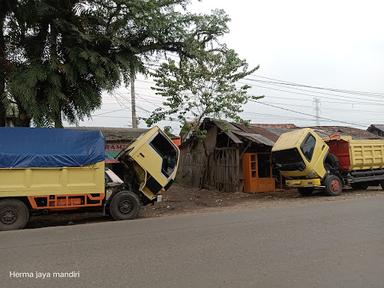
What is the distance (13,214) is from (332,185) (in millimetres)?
12746

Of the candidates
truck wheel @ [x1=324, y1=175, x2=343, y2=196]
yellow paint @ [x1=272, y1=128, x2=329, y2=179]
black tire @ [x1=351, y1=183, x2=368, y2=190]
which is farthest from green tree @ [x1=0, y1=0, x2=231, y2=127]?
black tire @ [x1=351, y1=183, x2=368, y2=190]

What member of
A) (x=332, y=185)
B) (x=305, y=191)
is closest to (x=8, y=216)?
(x=305, y=191)

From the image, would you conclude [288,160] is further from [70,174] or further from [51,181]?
[51,181]

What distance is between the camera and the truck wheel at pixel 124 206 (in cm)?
1345

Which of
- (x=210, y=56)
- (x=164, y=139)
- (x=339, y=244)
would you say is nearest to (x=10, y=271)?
(x=339, y=244)

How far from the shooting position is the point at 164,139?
46.7 feet

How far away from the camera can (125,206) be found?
13.7 meters

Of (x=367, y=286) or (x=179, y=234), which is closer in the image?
(x=367, y=286)

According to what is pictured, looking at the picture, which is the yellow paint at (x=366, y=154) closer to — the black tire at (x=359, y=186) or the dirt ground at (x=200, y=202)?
the black tire at (x=359, y=186)

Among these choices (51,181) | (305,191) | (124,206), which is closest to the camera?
(51,181)

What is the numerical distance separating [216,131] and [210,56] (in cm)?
577

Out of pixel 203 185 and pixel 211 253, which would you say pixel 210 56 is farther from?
pixel 211 253

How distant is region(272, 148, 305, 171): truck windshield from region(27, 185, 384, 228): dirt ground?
4.27 feet

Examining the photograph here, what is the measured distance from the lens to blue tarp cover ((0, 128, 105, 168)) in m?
12.1
